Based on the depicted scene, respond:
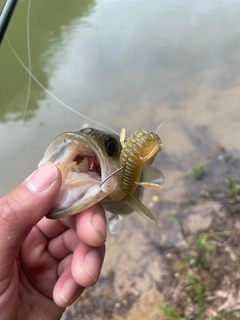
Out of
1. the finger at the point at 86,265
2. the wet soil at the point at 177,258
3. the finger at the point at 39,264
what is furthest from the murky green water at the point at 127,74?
the finger at the point at 86,265

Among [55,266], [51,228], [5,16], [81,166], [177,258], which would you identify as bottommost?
[177,258]

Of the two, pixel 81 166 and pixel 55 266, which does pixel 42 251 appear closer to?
pixel 55 266

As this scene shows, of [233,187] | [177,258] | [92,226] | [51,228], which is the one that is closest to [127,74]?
[233,187]

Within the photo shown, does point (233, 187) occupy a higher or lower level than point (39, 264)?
lower

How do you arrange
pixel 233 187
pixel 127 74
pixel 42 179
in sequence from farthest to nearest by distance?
pixel 127 74 → pixel 233 187 → pixel 42 179

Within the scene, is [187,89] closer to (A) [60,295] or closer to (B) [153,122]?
(B) [153,122]

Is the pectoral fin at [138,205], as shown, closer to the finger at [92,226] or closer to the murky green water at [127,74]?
the finger at [92,226]

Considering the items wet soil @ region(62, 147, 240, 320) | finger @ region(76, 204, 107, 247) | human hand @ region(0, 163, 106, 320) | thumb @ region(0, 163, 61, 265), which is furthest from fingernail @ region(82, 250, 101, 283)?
wet soil @ region(62, 147, 240, 320)
